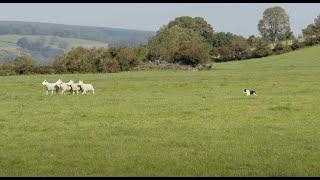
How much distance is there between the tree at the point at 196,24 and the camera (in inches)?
5714

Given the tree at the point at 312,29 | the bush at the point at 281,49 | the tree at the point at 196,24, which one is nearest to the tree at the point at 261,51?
the bush at the point at 281,49

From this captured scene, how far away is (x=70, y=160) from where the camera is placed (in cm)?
1474

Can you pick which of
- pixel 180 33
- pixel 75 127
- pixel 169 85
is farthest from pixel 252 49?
pixel 75 127

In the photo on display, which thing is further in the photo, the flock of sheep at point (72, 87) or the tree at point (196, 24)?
the tree at point (196, 24)

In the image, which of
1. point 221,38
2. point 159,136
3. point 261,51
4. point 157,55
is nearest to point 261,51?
point 261,51

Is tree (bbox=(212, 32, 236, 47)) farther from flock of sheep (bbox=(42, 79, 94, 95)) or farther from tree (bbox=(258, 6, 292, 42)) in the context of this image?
flock of sheep (bbox=(42, 79, 94, 95))

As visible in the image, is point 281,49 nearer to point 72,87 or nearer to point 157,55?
point 157,55

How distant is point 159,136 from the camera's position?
1889 cm

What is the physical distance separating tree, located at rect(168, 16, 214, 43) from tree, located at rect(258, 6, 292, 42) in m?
12.9

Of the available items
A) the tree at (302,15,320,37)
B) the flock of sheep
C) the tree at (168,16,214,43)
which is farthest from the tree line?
the flock of sheep

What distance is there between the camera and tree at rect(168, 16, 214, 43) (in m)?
145

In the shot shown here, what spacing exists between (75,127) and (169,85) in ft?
73.9

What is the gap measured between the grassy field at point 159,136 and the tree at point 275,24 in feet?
355

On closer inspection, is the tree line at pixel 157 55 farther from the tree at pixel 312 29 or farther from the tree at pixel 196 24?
the tree at pixel 196 24
